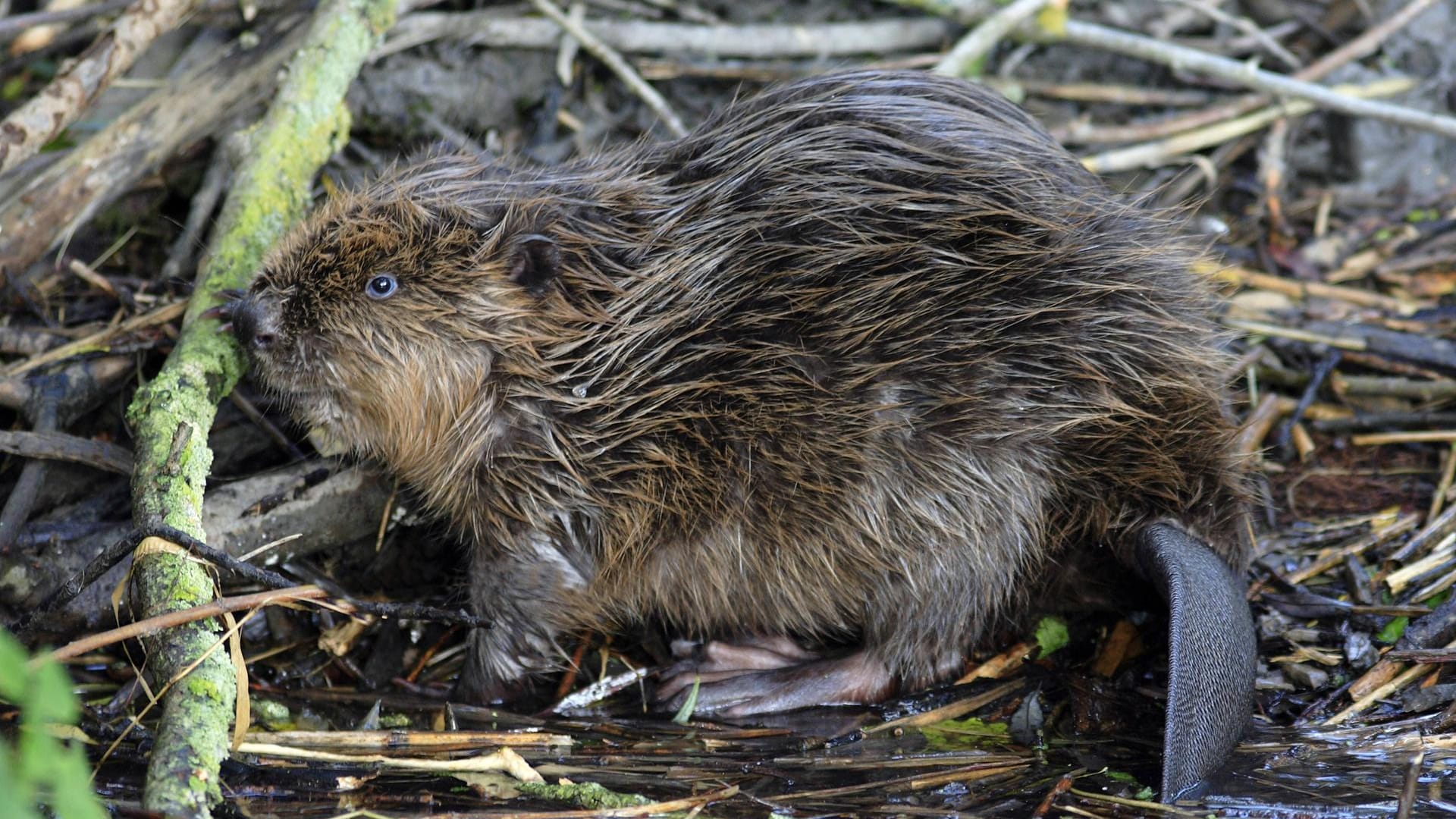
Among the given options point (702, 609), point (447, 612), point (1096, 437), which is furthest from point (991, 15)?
point (447, 612)

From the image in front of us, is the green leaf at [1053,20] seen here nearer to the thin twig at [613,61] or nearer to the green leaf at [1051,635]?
the thin twig at [613,61]

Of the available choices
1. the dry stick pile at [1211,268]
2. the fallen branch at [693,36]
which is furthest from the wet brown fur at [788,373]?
the fallen branch at [693,36]

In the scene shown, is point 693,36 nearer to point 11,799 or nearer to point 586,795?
point 586,795

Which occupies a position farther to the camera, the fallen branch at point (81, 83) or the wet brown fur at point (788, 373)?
the fallen branch at point (81, 83)

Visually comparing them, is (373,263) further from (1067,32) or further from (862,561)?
(1067,32)

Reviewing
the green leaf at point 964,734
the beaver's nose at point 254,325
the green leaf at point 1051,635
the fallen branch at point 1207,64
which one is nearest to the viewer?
the green leaf at point 964,734
